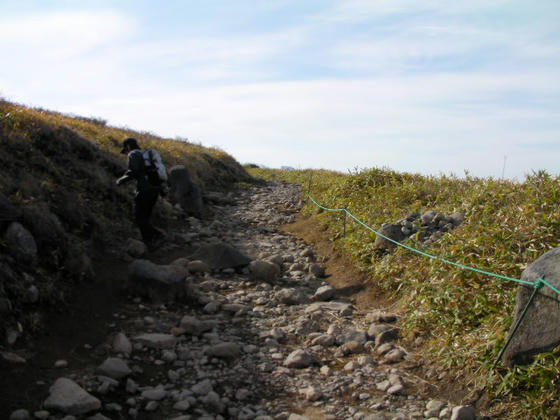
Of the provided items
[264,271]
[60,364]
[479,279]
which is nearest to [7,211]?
[60,364]

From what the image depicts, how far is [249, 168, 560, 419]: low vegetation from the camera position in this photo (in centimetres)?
373

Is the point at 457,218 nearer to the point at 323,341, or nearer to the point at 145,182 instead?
the point at 323,341

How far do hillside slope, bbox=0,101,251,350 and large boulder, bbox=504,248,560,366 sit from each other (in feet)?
15.0

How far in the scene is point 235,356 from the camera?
481 cm

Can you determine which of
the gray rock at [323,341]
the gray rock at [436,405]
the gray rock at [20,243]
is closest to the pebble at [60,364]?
the gray rock at [20,243]

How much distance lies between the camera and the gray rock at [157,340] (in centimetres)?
480

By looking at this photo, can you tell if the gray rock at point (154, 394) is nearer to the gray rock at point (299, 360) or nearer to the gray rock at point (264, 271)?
the gray rock at point (299, 360)

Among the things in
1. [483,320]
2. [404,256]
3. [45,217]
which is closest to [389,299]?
[404,256]

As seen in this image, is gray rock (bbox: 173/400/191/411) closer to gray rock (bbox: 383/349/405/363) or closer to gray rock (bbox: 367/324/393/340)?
gray rock (bbox: 383/349/405/363)

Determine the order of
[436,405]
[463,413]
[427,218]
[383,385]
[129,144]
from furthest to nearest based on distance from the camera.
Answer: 1. [129,144]
2. [427,218]
3. [383,385]
4. [436,405]
5. [463,413]

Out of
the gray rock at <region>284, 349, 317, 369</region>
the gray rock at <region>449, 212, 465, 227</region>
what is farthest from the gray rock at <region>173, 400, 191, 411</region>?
the gray rock at <region>449, 212, 465, 227</region>

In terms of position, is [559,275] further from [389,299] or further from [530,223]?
[389,299]

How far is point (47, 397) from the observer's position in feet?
11.9

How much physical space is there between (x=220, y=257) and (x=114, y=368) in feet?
12.2
